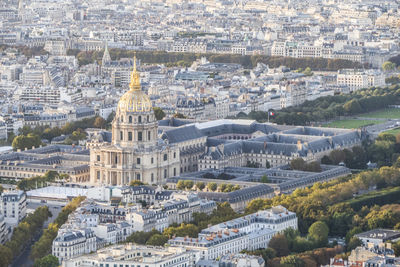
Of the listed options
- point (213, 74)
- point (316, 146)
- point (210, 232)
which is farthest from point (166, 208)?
point (213, 74)

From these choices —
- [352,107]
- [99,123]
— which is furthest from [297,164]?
[352,107]

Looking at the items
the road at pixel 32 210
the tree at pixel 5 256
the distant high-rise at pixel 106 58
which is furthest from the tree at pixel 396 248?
the distant high-rise at pixel 106 58

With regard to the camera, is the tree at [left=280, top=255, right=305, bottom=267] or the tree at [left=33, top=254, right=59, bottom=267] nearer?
the tree at [left=280, top=255, right=305, bottom=267]

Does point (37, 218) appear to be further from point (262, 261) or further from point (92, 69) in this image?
point (92, 69)

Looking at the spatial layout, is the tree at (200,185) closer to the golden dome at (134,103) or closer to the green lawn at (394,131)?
the golden dome at (134,103)

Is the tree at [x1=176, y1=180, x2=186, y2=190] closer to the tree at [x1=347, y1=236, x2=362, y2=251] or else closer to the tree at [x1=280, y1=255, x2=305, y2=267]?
the tree at [x1=347, y1=236, x2=362, y2=251]

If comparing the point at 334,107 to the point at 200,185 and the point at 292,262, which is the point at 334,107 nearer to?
the point at 200,185

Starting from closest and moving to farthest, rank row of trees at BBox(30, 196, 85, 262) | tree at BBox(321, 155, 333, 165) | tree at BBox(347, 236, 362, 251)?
row of trees at BBox(30, 196, 85, 262), tree at BBox(347, 236, 362, 251), tree at BBox(321, 155, 333, 165)

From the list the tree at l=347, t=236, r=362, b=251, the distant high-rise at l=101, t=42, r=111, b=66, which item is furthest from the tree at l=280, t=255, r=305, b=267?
the distant high-rise at l=101, t=42, r=111, b=66
